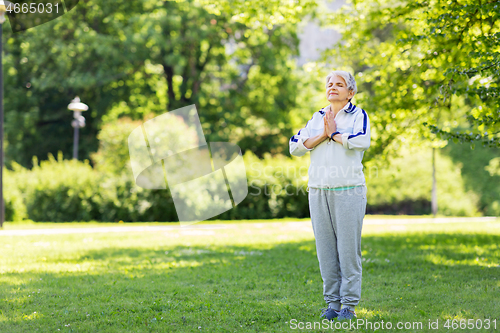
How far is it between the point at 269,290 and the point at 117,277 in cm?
215

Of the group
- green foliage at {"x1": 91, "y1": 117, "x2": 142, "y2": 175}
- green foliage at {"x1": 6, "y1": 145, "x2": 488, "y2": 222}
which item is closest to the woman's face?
green foliage at {"x1": 6, "y1": 145, "x2": 488, "y2": 222}

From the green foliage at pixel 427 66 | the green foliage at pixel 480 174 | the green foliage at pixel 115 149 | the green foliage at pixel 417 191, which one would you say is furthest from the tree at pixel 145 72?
the green foliage at pixel 427 66

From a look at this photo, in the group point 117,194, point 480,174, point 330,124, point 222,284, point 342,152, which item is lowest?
point 480,174

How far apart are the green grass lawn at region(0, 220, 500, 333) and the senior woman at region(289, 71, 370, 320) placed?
0.39m

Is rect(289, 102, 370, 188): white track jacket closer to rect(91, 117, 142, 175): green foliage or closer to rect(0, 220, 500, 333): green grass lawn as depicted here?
rect(0, 220, 500, 333): green grass lawn

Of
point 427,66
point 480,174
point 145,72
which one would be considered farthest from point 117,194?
point 480,174

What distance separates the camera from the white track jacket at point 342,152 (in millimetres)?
3752

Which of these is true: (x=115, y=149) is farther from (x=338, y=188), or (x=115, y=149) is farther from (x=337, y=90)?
(x=338, y=188)

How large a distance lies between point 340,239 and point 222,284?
2396mm

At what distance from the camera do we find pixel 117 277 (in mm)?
6227

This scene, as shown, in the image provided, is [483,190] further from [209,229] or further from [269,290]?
[269,290]

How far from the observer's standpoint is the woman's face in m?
3.96

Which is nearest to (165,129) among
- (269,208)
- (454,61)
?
(269,208)

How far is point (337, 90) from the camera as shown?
3959 millimetres
